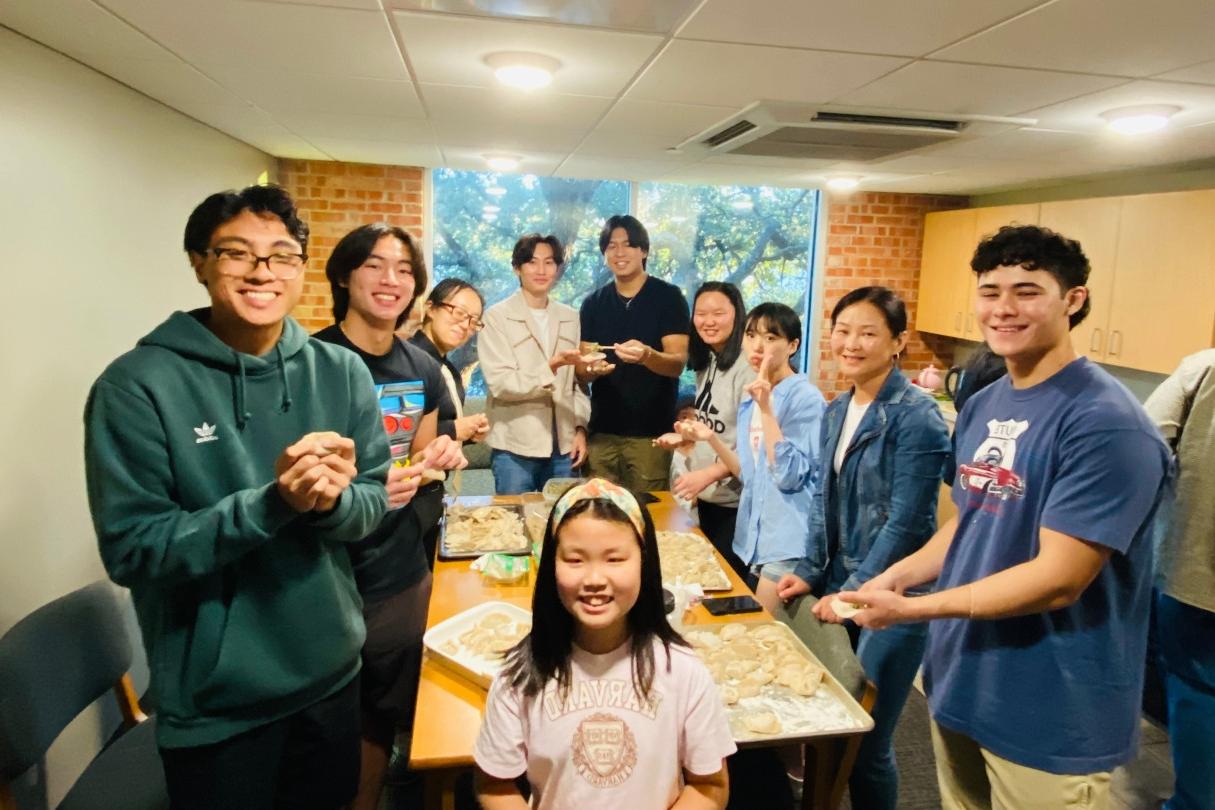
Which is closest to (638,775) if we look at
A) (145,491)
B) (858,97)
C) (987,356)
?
A: (145,491)

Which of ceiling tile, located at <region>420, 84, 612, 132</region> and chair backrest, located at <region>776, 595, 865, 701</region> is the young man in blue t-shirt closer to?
chair backrest, located at <region>776, 595, 865, 701</region>

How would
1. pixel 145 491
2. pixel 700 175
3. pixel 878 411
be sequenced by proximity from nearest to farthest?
pixel 145 491 → pixel 878 411 → pixel 700 175

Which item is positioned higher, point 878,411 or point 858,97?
point 858,97

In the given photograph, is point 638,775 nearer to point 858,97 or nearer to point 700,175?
point 858,97

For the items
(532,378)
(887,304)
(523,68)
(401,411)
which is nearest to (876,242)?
(532,378)

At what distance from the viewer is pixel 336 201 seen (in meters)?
4.29

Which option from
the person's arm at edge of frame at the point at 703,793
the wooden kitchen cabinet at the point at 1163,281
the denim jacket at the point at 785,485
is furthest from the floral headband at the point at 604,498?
the wooden kitchen cabinet at the point at 1163,281

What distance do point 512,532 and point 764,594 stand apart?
0.83m

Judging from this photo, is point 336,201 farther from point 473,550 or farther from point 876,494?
point 876,494

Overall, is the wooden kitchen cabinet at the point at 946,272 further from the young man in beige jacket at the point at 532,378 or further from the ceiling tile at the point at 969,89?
the young man in beige jacket at the point at 532,378

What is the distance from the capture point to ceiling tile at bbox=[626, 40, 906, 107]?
179cm

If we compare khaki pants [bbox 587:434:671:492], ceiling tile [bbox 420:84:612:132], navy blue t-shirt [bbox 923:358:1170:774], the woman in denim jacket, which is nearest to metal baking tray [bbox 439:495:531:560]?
khaki pants [bbox 587:434:671:492]

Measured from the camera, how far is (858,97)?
223 centimetres

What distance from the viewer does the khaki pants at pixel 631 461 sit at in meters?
3.07
